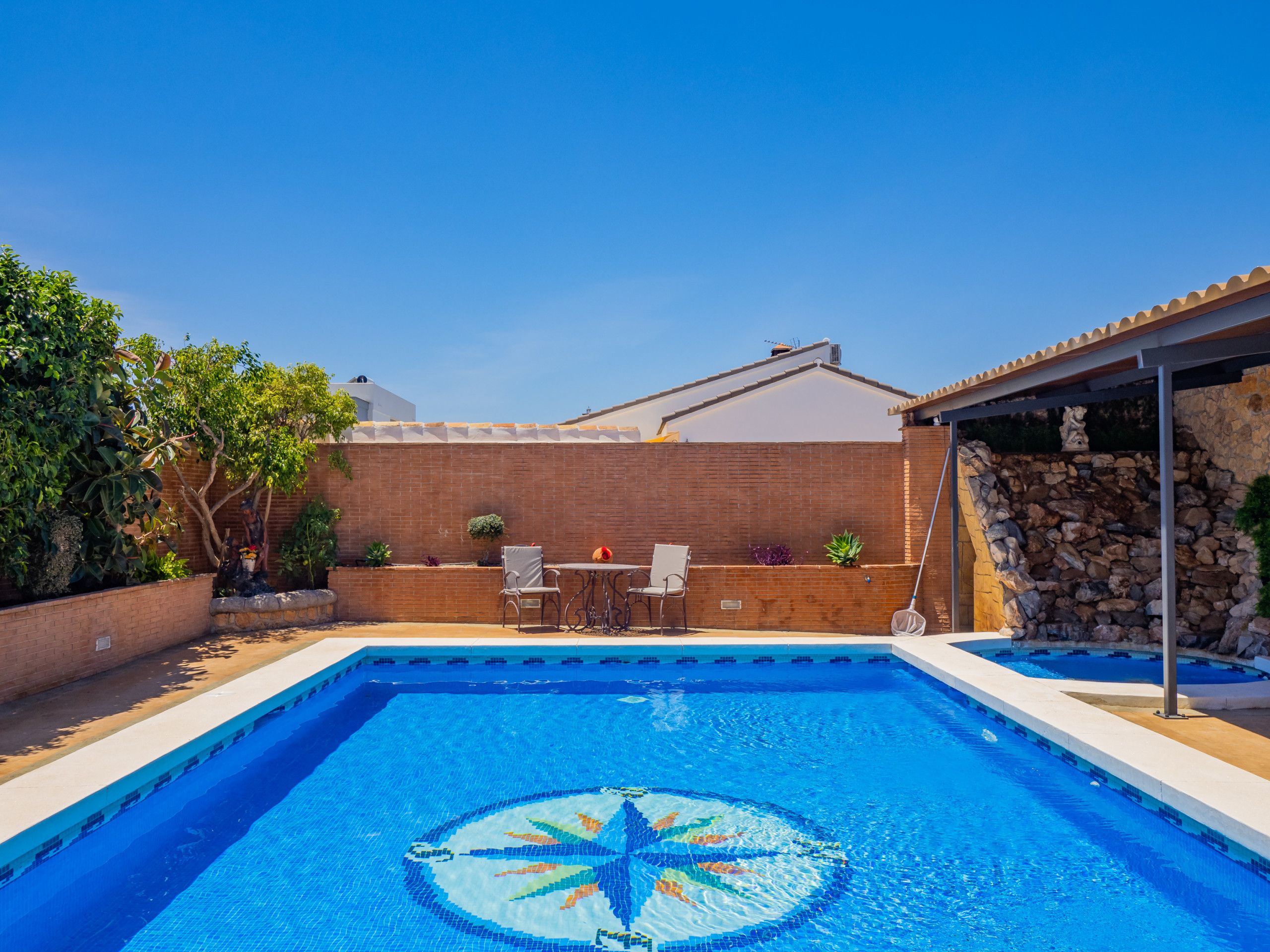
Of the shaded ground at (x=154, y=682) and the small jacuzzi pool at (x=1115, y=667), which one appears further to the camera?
the small jacuzzi pool at (x=1115, y=667)

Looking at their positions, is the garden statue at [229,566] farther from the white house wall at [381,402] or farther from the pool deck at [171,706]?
the white house wall at [381,402]

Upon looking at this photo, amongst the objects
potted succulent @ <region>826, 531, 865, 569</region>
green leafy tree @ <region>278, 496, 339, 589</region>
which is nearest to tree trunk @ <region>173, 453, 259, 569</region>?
green leafy tree @ <region>278, 496, 339, 589</region>

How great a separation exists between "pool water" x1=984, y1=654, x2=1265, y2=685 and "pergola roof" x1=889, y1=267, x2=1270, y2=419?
2.64 m

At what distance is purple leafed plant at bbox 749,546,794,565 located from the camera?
9.21 metres

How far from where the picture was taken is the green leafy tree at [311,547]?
9141 mm

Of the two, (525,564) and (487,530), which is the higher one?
(487,530)

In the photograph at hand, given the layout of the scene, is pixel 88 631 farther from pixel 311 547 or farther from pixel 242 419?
pixel 311 547

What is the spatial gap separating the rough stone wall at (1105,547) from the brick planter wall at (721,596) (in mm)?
1269

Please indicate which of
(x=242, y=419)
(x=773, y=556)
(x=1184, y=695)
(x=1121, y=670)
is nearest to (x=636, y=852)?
(x=1184, y=695)

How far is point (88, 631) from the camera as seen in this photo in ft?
20.0

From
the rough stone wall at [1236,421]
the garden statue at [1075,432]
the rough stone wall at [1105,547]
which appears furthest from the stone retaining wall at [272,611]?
the rough stone wall at [1236,421]

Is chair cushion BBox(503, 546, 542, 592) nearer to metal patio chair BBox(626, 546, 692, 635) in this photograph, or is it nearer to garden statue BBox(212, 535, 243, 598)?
metal patio chair BBox(626, 546, 692, 635)

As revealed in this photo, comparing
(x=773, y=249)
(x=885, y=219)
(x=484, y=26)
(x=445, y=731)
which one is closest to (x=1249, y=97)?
(x=885, y=219)

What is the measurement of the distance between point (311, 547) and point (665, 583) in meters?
4.47
